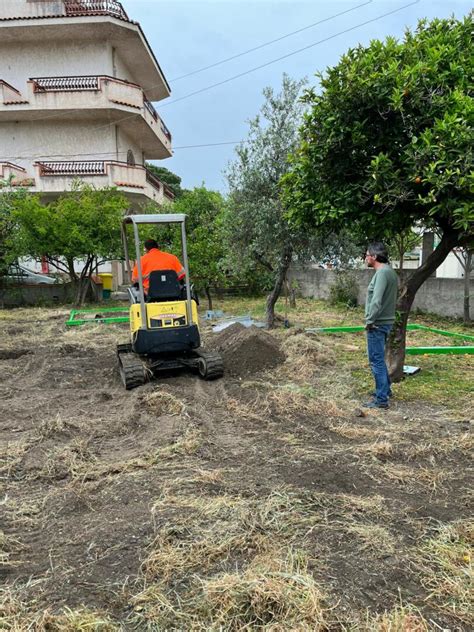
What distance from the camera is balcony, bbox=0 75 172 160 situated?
20.5 m

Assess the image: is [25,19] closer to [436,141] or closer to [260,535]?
[436,141]

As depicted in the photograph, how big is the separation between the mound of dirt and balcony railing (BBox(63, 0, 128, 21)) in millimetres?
19179

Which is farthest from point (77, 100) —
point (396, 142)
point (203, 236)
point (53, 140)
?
point (396, 142)

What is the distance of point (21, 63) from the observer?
22344mm

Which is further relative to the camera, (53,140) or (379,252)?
(53,140)

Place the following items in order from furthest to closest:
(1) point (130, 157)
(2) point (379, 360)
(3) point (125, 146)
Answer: (1) point (130, 157) → (3) point (125, 146) → (2) point (379, 360)

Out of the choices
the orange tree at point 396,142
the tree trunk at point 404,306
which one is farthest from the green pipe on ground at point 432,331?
the orange tree at point 396,142

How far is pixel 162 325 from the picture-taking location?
→ 6.59 meters

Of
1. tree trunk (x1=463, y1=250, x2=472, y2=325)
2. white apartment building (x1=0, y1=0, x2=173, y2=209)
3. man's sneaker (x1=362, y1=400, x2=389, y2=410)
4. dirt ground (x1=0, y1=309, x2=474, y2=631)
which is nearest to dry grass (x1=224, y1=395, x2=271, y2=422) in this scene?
dirt ground (x1=0, y1=309, x2=474, y2=631)

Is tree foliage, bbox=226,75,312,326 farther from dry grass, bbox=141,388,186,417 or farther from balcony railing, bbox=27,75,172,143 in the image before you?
balcony railing, bbox=27,75,172,143

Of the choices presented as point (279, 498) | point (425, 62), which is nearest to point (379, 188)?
point (425, 62)

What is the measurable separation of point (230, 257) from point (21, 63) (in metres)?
18.3

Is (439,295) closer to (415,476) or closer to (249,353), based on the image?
(249,353)

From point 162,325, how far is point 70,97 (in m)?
18.3
